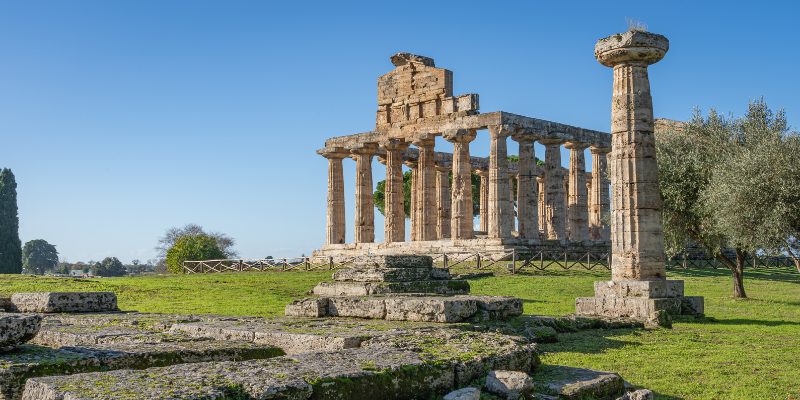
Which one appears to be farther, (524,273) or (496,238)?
(496,238)

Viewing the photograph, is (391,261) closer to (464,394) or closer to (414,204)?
(464,394)

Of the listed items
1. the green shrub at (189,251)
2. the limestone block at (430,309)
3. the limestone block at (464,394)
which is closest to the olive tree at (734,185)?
the limestone block at (430,309)

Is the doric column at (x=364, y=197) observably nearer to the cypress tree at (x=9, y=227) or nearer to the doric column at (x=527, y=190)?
the doric column at (x=527, y=190)

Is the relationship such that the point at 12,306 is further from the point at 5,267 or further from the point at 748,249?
the point at 5,267

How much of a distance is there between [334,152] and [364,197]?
12.0 feet

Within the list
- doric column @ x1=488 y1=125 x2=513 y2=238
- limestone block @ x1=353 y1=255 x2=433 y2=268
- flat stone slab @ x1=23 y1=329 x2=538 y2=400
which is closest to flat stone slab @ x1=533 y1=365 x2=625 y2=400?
flat stone slab @ x1=23 y1=329 x2=538 y2=400

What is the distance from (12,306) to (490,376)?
8.59 meters

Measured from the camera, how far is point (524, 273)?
32.9 metres

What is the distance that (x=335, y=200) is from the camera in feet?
170

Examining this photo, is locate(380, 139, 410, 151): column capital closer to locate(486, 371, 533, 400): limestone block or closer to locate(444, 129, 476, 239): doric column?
locate(444, 129, 476, 239): doric column

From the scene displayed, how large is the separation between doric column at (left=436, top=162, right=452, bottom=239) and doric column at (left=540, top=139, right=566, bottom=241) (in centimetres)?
690

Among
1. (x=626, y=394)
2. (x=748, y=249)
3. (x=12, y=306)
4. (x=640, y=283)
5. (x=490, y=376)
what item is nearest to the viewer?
(x=490, y=376)

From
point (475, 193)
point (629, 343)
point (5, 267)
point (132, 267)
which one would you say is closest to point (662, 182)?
point (629, 343)

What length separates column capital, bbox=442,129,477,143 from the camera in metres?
44.2
